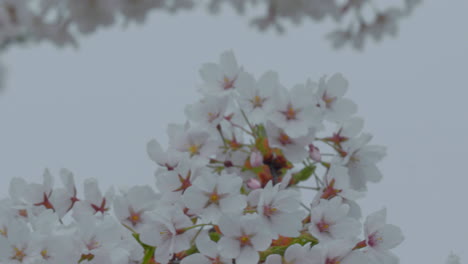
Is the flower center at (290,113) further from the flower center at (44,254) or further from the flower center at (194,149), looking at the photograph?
the flower center at (44,254)

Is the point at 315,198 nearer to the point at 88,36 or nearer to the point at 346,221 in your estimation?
the point at 346,221

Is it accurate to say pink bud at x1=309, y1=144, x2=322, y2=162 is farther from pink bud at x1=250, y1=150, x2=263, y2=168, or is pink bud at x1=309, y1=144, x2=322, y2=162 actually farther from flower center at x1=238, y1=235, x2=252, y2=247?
flower center at x1=238, y1=235, x2=252, y2=247

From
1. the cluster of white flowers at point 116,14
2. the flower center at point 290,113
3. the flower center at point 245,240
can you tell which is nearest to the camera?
the flower center at point 245,240

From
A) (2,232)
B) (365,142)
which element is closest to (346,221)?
(365,142)

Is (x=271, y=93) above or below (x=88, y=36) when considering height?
below

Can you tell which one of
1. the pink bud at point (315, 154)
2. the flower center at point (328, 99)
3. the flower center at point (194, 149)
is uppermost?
the flower center at point (328, 99)

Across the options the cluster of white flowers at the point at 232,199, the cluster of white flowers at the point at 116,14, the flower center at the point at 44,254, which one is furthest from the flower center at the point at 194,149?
the cluster of white flowers at the point at 116,14
